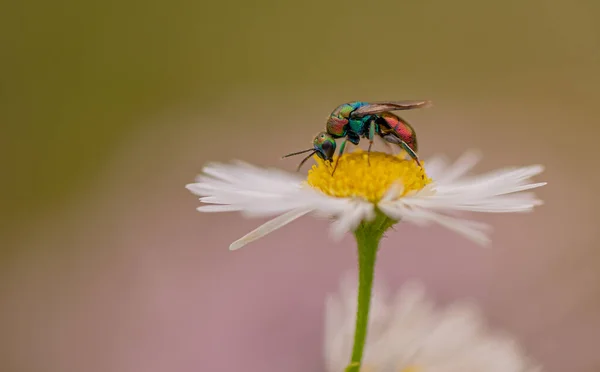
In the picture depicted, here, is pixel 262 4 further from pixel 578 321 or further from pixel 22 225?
pixel 578 321

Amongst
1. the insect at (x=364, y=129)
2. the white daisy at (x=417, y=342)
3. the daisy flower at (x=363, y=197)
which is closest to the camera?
the daisy flower at (x=363, y=197)

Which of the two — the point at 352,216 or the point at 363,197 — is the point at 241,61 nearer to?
the point at 363,197

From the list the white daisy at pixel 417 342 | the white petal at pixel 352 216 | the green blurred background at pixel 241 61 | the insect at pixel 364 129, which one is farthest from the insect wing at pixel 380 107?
the green blurred background at pixel 241 61

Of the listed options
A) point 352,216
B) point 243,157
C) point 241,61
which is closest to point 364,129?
point 352,216

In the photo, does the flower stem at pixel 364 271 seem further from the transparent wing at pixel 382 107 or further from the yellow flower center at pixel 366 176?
the transparent wing at pixel 382 107

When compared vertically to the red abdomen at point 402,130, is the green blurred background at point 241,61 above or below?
above

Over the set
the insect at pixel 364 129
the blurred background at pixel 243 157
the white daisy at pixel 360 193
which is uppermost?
the blurred background at pixel 243 157

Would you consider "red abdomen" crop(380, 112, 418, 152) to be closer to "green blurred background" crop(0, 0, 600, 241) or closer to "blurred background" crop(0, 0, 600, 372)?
"blurred background" crop(0, 0, 600, 372)
